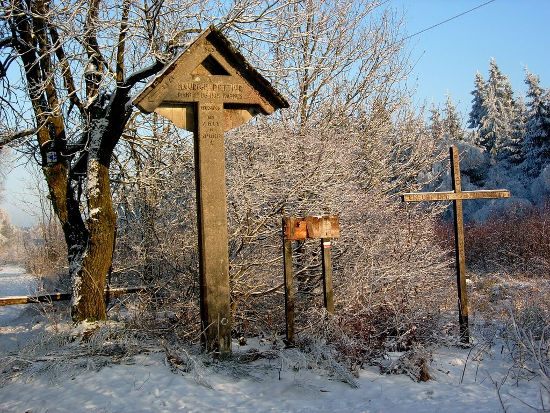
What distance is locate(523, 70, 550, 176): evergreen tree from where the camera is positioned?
98.0 feet

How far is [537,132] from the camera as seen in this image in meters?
30.2

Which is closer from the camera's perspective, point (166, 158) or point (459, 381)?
point (459, 381)

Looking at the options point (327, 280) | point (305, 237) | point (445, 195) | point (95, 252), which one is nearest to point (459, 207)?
point (445, 195)

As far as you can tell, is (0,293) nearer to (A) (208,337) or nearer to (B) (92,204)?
(B) (92,204)

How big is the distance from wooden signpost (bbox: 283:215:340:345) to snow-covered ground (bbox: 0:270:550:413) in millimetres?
525

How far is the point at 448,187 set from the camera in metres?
27.5

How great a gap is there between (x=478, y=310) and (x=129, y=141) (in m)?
6.42

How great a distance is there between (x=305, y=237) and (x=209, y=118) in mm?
1641

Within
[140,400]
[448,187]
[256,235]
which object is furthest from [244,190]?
[448,187]

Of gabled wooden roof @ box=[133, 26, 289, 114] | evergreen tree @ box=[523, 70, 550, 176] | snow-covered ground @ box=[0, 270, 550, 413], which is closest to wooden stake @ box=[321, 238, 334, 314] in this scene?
snow-covered ground @ box=[0, 270, 550, 413]

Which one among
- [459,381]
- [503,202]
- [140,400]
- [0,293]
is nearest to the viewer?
[140,400]

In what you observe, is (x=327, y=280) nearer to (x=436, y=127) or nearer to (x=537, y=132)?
(x=436, y=127)

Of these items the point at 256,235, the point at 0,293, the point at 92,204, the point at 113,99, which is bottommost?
the point at 0,293

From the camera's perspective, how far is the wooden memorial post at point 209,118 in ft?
16.1
